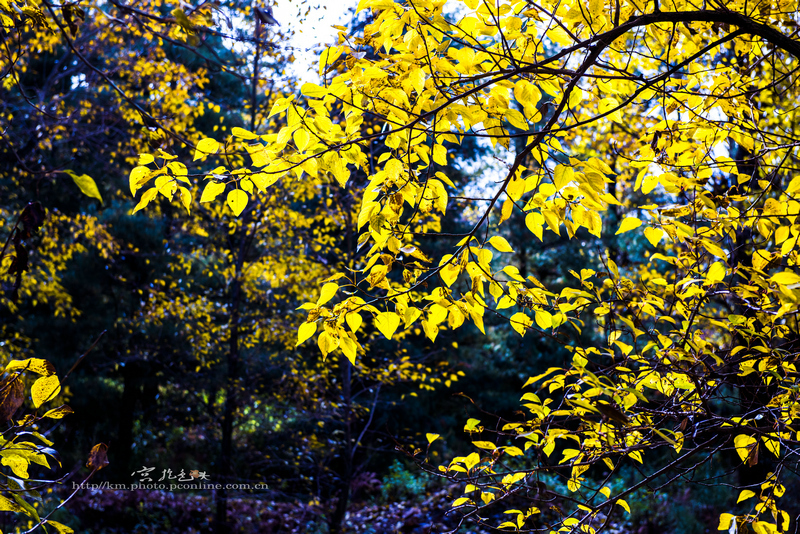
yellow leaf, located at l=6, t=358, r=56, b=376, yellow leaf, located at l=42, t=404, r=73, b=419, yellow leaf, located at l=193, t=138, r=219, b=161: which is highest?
yellow leaf, located at l=193, t=138, r=219, b=161

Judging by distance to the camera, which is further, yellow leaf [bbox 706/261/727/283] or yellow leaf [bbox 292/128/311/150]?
yellow leaf [bbox 706/261/727/283]

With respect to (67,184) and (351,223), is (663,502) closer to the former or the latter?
(351,223)

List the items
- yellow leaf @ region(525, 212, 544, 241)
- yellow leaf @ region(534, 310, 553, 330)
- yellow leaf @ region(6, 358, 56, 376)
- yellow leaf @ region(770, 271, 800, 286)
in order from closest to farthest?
yellow leaf @ region(770, 271, 800, 286) → yellow leaf @ region(6, 358, 56, 376) → yellow leaf @ region(525, 212, 544, 241) → yellow leaf @ region(534, 310, 553, 330)

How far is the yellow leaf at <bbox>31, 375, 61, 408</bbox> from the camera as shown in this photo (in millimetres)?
1142

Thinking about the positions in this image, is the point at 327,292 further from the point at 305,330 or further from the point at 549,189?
the point at 549,189

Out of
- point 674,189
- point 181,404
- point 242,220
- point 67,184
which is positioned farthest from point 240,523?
point 674,189

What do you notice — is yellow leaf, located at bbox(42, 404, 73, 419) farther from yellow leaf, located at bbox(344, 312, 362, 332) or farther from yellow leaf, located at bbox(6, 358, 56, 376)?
yellow leaf, located at bbox(344, 312, 362, 332)

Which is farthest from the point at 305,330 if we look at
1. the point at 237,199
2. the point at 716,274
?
the point at 716,274

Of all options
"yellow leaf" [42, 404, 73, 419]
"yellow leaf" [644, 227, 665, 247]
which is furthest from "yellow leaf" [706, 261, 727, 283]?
"yellow leaf" [42, 404, 73, 419]

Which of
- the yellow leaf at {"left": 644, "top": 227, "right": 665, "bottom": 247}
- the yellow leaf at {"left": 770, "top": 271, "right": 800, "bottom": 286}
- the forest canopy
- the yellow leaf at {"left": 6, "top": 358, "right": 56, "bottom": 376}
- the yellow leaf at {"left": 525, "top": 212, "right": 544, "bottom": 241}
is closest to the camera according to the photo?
the yellow leaf at {"left": 770, "top": 271, "right": 800, "bottom": 286}

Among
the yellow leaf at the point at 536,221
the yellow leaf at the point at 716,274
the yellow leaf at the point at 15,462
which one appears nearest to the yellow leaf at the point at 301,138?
the yellow leaf at the point at 536,221

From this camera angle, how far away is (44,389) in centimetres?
115

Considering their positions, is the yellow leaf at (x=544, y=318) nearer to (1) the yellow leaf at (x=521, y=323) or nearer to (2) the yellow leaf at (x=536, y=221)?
(1) the yellow leaf at (x=521, y=323)

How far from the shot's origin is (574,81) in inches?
49.9
